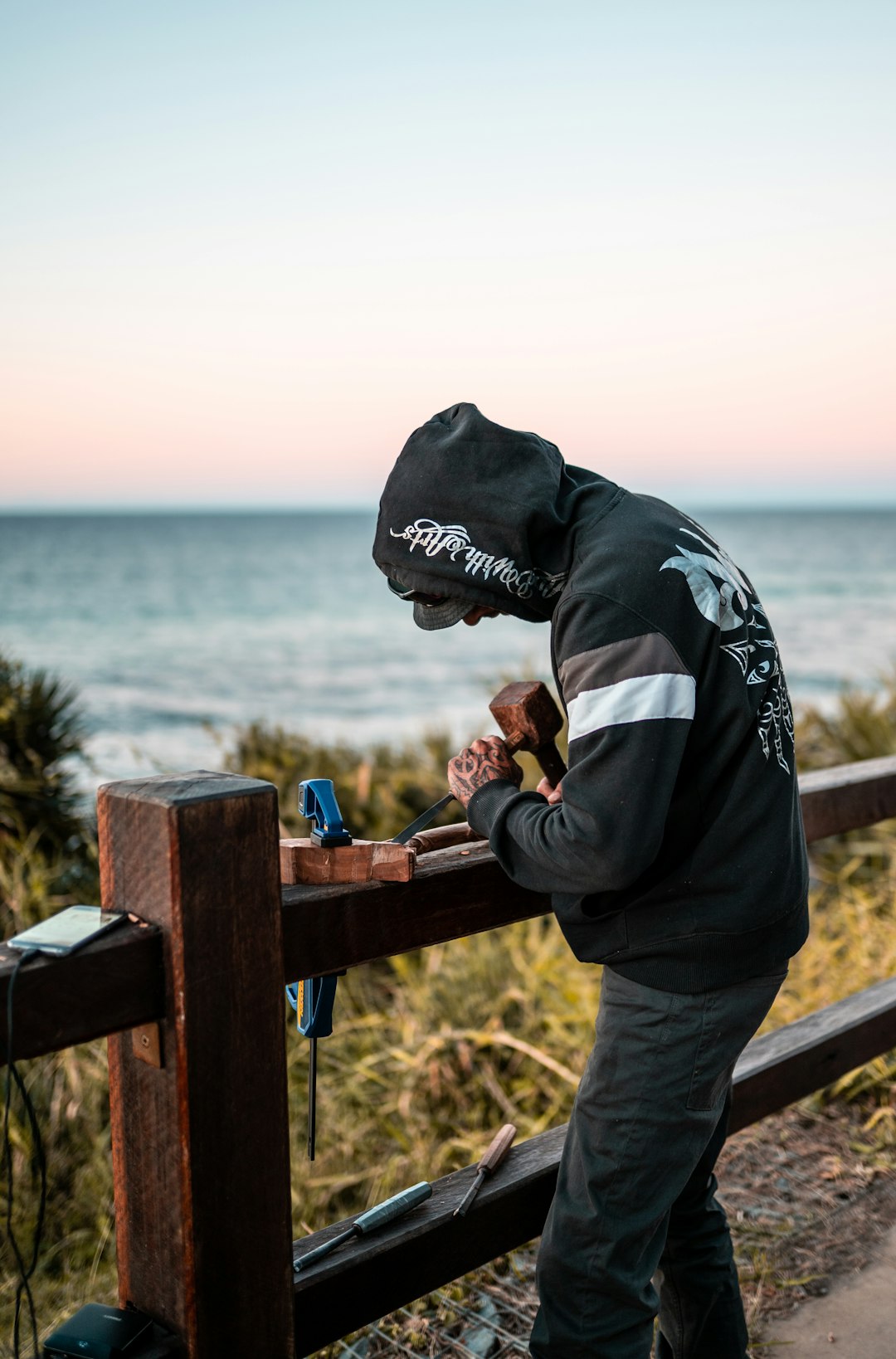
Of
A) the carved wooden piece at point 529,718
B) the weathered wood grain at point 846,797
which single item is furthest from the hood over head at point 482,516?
the weathered wood grain at point 846,797

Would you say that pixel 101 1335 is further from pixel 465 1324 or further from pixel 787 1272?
pixel 787 1272

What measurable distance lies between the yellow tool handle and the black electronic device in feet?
2.27

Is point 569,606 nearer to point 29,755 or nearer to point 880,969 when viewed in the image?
point 880,969

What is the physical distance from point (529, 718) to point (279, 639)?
36042 millimetres

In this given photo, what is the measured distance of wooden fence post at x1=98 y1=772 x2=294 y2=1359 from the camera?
1376mm

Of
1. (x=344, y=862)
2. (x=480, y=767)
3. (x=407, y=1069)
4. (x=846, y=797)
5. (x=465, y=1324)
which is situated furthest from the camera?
(x=407, y=1069)

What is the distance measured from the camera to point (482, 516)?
166 cm

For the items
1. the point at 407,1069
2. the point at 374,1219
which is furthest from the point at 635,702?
the point at 407,1069

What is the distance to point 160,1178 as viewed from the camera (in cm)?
144

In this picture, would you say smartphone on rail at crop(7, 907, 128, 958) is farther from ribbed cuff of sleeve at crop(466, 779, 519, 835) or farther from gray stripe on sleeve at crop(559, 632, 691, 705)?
gray stripe on sleeve at crop(559, 632, 691, 705)

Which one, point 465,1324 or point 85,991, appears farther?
point 465,1324

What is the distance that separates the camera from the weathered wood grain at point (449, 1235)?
166 cm

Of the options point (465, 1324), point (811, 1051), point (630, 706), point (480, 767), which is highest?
point (630, 706)

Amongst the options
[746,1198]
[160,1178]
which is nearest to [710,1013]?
[160,1178]
